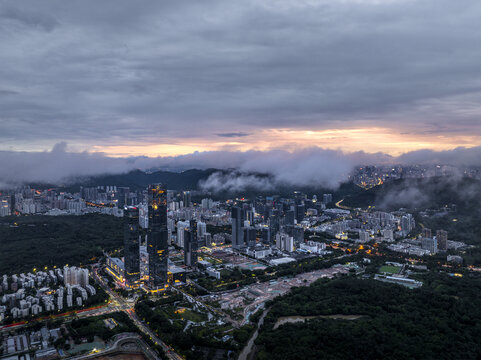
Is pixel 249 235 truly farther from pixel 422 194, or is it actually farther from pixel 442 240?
pixel 422 194

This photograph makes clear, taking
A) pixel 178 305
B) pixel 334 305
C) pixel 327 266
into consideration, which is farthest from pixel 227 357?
pixel 327 266

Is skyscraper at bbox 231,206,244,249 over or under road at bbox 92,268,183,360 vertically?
over

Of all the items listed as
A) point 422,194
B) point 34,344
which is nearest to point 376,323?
point 34,344

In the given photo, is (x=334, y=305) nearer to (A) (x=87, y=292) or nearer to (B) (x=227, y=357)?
(B) (x=227, y=357)

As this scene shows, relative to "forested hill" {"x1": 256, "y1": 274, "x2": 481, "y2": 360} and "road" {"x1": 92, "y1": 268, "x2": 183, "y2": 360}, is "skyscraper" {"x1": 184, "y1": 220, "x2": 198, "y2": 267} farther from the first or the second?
"forested hill" {"x1": 256, "y1": 274, "x2": 481, "y2": 360}

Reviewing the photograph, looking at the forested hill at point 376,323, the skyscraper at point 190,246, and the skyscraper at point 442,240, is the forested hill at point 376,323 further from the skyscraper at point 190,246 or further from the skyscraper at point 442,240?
the skyscraper at point 442,240

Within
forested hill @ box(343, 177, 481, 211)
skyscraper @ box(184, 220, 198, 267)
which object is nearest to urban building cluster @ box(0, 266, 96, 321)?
skyscraper @ box(184, 220, 198, 267)

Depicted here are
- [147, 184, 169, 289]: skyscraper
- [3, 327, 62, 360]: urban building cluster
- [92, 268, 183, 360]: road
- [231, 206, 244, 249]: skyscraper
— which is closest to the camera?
[3, 327, 62, 360]: urban building cluster
